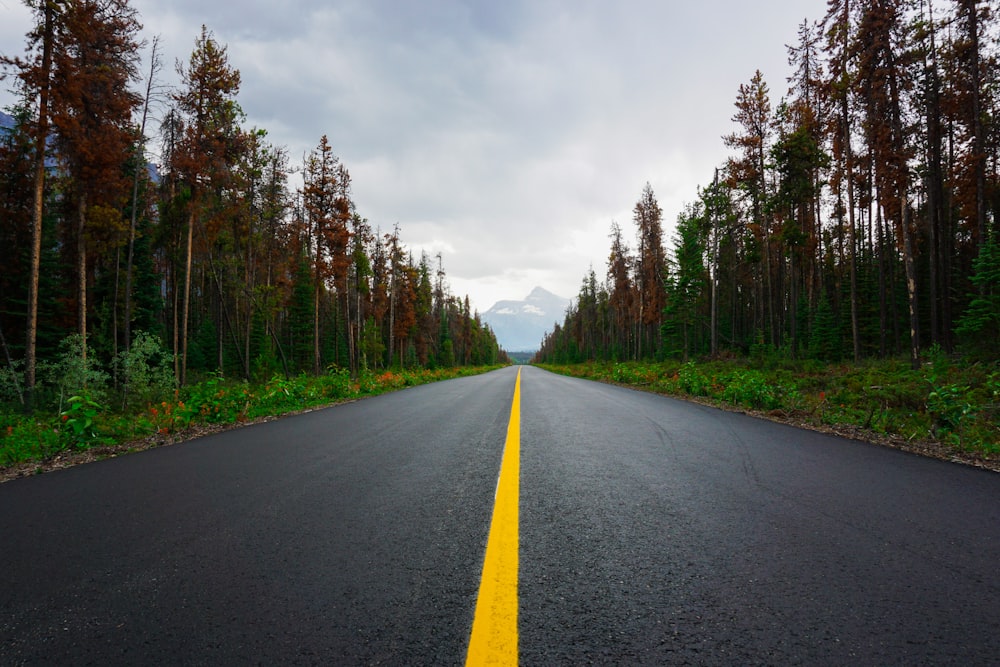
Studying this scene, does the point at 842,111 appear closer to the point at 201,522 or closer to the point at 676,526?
the point at 676,526

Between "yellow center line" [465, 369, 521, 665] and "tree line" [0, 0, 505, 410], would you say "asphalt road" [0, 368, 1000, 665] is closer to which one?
"yellow center line" [465, 369, 521, 665]

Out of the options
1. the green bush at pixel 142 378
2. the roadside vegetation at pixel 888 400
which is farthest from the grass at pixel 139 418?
the roadside vegetation at pixel 888 400

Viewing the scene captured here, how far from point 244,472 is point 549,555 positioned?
12.2 ft

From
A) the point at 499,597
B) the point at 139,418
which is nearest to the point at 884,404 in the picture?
the point at 499,597

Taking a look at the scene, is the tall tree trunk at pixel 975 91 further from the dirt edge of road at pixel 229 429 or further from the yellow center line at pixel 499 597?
the yellow center line at pixel 499 597

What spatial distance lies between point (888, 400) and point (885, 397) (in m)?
0.18

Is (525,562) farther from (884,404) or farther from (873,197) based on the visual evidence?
(873,197)

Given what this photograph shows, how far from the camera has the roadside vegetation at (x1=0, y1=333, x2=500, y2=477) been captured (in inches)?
245

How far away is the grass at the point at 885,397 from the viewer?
6.41 m

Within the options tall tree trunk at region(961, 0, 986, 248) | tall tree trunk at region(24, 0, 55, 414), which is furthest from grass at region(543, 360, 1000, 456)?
tall tree trunk at region(24, 0, 55, 414)

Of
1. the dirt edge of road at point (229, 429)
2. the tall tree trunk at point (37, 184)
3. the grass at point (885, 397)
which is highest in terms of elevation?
the tall tree trunk at point (37, 184)

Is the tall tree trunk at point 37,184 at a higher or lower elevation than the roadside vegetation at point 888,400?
higher

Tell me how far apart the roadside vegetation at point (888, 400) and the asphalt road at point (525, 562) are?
1.88 m

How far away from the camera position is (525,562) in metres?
2.22
